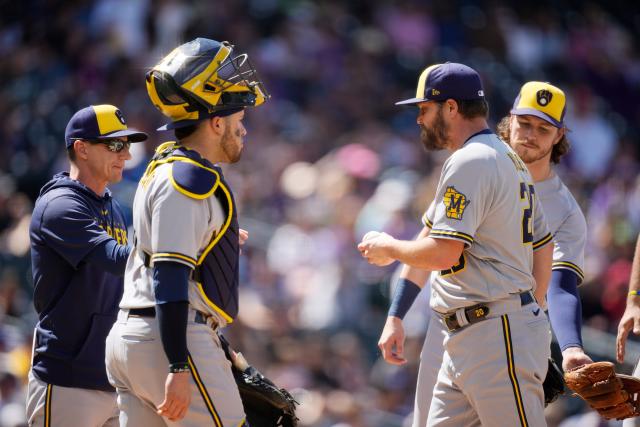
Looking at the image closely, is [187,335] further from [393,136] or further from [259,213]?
[393,136]

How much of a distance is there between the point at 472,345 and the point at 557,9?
1059 centimetres

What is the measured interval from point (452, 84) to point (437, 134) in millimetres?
224

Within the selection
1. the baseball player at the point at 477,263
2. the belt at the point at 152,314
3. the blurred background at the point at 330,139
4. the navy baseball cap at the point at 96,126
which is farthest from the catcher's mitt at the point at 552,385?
the blurred background at the point at 330,139

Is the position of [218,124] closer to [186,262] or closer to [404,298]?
[186,262]

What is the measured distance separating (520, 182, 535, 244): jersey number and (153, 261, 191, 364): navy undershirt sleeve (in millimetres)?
1457

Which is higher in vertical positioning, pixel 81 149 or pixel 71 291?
pixel 81 149

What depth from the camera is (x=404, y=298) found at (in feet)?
16.3

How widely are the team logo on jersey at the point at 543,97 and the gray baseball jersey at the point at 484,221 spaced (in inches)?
37.5

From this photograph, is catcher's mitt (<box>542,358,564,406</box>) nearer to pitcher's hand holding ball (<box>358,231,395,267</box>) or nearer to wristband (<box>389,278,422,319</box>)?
wristband (<box>389,278,422,319</box>)

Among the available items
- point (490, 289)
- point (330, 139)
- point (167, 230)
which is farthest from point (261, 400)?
point (330, 139)

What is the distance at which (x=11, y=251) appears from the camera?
1022 centimetres

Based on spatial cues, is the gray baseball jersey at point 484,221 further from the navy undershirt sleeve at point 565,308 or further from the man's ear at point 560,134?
the man's ear at point 560,134

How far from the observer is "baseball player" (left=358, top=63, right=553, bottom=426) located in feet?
13.9

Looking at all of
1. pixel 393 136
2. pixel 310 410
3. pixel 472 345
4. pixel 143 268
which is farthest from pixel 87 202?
pixel 393 136
